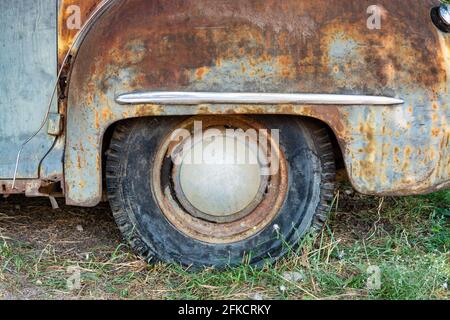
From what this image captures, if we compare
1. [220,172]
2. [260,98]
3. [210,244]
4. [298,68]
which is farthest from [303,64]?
[210,244]

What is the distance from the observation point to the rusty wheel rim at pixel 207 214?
11.1 feet

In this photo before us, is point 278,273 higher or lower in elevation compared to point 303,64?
lower

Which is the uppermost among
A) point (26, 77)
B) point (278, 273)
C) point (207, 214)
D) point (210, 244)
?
point (26, 77)

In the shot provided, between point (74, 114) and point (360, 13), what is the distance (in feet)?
4.43

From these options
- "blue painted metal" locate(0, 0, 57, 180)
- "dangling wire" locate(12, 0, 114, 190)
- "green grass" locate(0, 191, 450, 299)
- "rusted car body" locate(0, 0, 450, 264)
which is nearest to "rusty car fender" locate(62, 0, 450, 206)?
"rusted car body" locate(0, 0, 450, 264)

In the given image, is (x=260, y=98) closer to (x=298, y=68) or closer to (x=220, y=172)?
(x=298, y=68)

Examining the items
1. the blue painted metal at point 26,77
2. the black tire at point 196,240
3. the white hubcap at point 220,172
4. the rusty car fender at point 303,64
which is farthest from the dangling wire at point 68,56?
the white hubcap at point 220,172

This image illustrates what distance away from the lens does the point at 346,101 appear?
3156mm

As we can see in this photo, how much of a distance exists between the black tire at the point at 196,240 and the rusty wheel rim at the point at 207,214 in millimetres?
29

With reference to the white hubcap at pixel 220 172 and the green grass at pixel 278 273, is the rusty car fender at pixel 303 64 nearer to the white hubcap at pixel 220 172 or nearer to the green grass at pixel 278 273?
the white hubcap at pixel 220 172

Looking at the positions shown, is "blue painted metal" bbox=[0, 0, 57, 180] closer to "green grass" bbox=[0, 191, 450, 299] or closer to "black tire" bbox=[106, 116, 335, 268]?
"black tire" bbox=[106, 116, 335, 268]

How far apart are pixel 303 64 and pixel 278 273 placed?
3.17ft

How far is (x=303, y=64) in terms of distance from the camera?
3.15 m

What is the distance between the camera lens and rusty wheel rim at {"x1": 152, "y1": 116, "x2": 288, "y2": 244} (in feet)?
11.1
